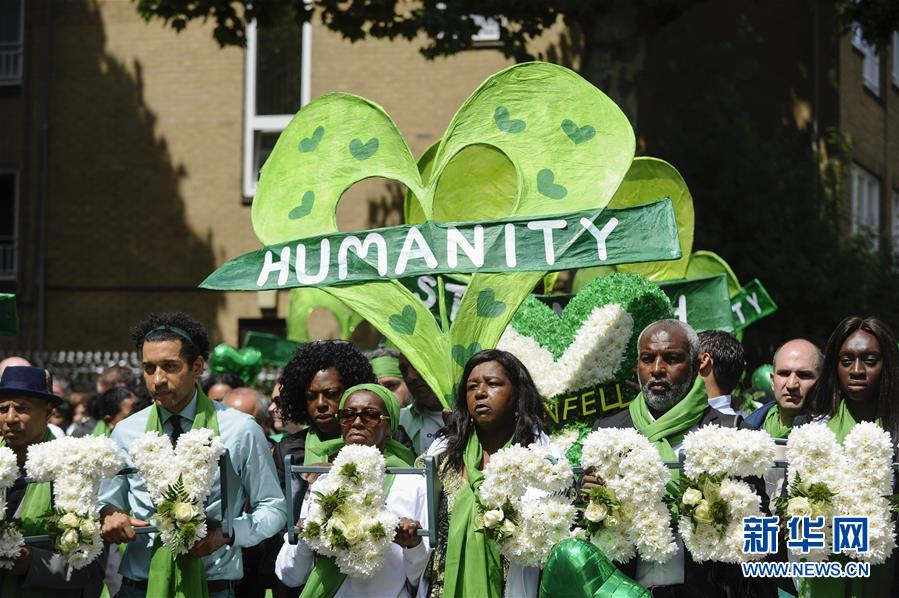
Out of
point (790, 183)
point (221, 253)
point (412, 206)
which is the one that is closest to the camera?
point (412, 206)

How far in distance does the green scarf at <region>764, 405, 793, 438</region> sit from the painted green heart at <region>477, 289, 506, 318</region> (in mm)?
1577

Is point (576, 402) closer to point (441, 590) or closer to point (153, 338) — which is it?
point (441, 590)

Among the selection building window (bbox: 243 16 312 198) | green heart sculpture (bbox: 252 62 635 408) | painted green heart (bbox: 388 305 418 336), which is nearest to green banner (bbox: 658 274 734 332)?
green heart sculpture (bbox: 252 62 635 408)

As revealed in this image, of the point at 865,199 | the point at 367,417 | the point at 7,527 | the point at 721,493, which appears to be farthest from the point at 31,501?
the point at 865,199

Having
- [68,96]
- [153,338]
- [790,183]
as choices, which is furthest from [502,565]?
[68,96]

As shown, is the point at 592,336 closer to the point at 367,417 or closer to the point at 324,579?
the point at 367,417

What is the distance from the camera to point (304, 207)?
830cm

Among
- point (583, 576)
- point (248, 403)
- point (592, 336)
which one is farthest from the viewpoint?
point (248, 403)

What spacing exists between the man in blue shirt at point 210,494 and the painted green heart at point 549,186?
98.3 inches

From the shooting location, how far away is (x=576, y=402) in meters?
7.50

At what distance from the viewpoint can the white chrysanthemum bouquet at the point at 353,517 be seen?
5555mm

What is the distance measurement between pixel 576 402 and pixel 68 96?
53.7ft

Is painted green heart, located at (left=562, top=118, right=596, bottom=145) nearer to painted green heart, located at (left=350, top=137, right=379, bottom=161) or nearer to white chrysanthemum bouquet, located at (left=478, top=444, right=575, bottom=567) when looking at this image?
painted green heart, located at (left=350, top=137, right=379, bottom=161)

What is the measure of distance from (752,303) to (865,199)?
1392 centimetres
